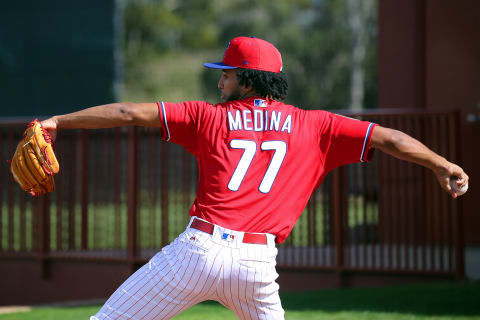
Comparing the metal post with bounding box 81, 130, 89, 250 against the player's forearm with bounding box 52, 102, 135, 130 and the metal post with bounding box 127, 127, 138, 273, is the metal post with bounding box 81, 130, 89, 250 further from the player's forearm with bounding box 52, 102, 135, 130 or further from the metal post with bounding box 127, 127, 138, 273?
the player's forearm with bounding box 52, 102, 135, 130

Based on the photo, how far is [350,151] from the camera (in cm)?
379

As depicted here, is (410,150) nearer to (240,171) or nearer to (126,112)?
(240,171)

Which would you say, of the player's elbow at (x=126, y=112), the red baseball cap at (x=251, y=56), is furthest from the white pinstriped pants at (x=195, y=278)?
the red baseball cap at (x=251, y=56)

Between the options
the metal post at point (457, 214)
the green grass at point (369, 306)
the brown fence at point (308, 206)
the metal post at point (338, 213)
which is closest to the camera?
the green grass at point (369, 306)

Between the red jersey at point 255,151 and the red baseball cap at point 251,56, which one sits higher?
the red baseball cap at point 251,56

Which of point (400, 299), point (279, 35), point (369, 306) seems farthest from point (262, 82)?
point (279, 35)

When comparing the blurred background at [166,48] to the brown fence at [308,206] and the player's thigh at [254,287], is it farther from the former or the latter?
the player's thigh at [254,287]

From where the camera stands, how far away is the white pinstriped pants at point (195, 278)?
3.44m

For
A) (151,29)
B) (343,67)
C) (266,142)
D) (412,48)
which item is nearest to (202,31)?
(151,29)

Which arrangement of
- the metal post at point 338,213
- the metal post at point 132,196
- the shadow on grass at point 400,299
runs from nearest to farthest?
the shadow on grass at point 400,299 < the metal post at point 338,213 < the metal post at point 132,196

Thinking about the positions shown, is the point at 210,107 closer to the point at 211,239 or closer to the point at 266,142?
the point at 266,142

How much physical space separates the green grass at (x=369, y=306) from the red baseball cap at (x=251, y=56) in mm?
3446

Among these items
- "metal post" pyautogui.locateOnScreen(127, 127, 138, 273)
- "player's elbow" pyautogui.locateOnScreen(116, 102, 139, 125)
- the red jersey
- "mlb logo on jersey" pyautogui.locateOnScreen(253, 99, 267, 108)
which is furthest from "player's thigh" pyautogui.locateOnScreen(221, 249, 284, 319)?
"metal post" pyautogui.locateOnScreen(127, 127, 138, 273)

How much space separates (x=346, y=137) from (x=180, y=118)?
81cm
